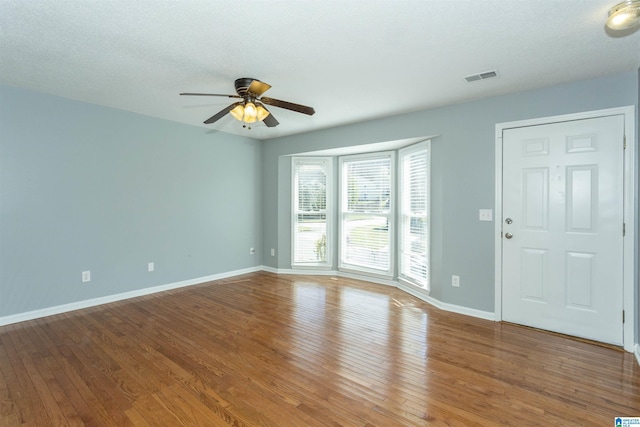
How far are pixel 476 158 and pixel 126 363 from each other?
397 cm

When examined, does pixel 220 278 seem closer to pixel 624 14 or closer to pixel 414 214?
pixel 414 214

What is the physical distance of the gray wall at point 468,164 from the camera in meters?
3.04

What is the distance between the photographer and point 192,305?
3861mm

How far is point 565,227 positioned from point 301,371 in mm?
2866

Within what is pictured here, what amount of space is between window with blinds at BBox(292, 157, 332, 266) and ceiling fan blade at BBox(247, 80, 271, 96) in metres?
2.74

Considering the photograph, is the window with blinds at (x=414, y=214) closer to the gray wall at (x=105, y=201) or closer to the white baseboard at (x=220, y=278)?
→ the white baseboard at (x=220, y=278)

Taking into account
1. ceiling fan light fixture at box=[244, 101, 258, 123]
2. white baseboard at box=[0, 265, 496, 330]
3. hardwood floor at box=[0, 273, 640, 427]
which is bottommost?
hardwood floor at box=[0, 273, 640, 427]

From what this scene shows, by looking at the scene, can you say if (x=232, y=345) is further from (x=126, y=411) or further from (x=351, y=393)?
(x=351, y=393)

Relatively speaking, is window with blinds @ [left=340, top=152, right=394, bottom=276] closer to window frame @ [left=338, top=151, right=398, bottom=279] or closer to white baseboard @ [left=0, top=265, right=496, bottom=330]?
window frame @ [left=338, top=151, right=398, bottom=279]

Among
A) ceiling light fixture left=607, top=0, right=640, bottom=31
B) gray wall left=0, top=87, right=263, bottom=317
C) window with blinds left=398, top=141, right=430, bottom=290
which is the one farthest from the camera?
window with blinds left=398, top=141, right=430, bottom=290

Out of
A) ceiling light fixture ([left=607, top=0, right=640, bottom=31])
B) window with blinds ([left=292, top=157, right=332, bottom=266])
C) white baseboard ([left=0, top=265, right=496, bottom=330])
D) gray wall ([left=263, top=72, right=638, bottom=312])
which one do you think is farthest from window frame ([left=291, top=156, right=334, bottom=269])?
ceiling light fixture ([left=607, top=0, right=640, bottom=31])

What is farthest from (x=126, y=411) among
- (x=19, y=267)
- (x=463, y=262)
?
(x=463, y=262)

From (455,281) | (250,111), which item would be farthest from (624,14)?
(455,281)

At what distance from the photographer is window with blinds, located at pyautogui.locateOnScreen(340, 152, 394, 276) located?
490 cm
